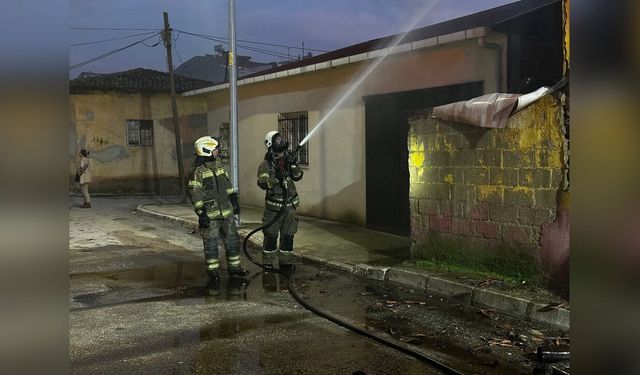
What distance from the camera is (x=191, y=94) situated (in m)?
19.1

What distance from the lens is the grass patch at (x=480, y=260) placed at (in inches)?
255

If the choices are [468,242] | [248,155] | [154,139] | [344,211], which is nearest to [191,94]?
[154,139]

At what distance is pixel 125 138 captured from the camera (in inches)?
802

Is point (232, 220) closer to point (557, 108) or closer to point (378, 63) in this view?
point (557, 108)

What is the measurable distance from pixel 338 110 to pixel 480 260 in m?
5.95

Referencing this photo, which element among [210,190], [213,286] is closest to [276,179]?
[210,190]

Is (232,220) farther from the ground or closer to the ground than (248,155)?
closer to the ground

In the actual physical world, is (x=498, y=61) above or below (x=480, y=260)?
above

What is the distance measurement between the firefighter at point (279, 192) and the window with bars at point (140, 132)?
13.9 metres

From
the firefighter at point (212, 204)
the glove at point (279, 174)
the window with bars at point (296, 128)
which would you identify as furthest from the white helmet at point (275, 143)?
the window with bars at point (296, 128)

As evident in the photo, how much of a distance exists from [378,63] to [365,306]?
6.00 m

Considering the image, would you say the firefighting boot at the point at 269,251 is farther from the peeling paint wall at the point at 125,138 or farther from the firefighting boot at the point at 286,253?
the peeling paint wall at the point at 125,138

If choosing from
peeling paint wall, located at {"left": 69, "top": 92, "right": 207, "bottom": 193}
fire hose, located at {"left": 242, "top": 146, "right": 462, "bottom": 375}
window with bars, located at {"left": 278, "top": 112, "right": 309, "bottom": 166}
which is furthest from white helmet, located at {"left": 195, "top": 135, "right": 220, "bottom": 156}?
A: peeling paint wall, located at {"left": 69, "top": 92, "right": 207, "bottom": 193}

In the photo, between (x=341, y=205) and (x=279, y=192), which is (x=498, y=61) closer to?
(x=279, y=192)
